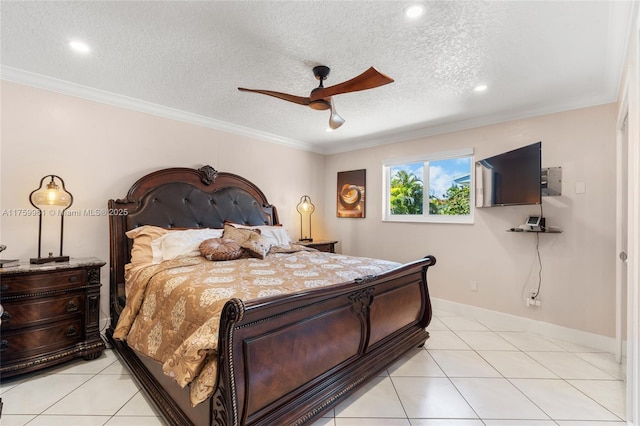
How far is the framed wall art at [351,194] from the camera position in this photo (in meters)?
4.74

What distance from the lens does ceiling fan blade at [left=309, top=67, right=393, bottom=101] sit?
70.5 inches

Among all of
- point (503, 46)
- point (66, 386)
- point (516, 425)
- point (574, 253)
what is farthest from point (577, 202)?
point (66, 386)

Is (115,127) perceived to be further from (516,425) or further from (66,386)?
(516,425)

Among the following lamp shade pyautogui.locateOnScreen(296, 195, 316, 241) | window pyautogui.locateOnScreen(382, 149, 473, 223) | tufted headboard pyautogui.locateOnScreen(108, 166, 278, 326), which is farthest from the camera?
lamp shade pyautogui.locateOnScreen(296, 195, 316, 241)

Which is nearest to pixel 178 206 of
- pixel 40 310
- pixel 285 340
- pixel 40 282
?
pixel 40 282

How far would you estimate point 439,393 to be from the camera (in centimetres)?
204

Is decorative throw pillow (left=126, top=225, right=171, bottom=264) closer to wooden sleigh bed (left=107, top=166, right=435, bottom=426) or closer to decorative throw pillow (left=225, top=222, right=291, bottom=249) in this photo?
wooden sleigh bed (left=107, top=166, right=435, bottom=426)

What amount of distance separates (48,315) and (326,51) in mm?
2925

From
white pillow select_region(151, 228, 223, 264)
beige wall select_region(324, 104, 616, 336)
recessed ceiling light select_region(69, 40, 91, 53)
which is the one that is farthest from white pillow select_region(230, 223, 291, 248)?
recessed ceiling light select_region(69, 40, 91, 53)

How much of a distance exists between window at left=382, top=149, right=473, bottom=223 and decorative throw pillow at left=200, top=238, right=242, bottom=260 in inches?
96.8

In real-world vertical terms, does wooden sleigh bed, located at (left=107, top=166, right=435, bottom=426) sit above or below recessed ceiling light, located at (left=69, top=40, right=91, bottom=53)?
below

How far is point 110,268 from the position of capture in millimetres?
2914

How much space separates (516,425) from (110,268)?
3.56m

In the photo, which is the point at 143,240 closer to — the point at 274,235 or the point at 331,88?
the point at 274,235
